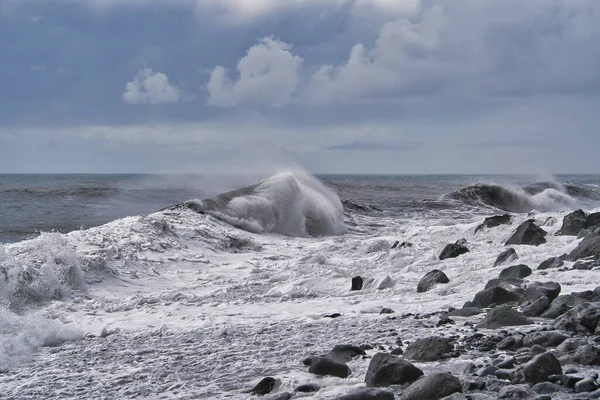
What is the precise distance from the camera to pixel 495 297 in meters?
6.28

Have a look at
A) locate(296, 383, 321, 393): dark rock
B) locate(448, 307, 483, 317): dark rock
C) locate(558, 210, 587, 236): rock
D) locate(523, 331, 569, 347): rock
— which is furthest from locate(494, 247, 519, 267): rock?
locate(296, 383, 321, 393): dark rock

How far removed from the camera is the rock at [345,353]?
4.81 meters

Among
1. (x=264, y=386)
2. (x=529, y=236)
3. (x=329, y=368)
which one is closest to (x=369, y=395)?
(x=329, y=368)

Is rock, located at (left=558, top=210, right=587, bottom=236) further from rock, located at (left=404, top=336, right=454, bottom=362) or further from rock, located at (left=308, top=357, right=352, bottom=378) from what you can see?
rock, located at (left=308, top=357, right=352, bottom=378)

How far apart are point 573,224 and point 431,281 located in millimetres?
3683

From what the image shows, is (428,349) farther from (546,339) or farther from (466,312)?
(466,312)

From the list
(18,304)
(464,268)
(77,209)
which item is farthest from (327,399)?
(77,209)

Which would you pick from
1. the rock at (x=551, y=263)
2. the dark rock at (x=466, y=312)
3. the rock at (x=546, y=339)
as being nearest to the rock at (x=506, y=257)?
the rock at (x=551, y=263)

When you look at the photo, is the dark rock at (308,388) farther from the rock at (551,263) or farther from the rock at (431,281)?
the rock at (551,263)

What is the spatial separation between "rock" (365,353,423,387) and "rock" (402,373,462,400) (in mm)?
275

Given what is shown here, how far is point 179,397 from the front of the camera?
4512 mm

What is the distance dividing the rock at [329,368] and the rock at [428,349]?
513mm

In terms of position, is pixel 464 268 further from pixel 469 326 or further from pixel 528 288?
pixel 469 326

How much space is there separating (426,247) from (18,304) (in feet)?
22.2
